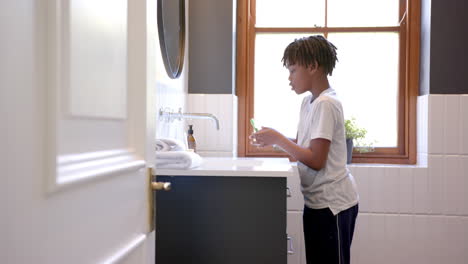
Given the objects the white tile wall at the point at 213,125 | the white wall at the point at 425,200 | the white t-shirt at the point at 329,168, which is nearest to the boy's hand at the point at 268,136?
the white t-shirt at the point at 329,168

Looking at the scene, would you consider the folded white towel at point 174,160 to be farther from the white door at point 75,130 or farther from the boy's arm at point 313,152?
the white door at point 75,130

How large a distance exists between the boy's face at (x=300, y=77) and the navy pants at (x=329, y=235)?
1.45 feet

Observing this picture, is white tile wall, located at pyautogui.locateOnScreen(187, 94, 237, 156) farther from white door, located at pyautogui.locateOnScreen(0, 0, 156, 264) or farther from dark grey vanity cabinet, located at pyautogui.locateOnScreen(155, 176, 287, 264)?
white door, located at pyautogui.locateOnScreen(0, 0, 156, 264)

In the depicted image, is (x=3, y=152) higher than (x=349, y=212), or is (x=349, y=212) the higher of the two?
(x=3, y=152)

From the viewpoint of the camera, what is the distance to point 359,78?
7.89 ft

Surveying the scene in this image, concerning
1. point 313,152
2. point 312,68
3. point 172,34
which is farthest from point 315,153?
point 172,34

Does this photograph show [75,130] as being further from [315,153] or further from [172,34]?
[172,34]

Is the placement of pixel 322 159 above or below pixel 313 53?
below

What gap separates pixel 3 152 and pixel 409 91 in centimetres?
227

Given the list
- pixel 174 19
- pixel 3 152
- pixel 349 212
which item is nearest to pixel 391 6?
pixel 174 19

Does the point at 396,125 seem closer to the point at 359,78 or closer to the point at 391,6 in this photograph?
the point at 359,78

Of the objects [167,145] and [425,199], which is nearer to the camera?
[167,145]

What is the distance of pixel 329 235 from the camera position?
1416mm

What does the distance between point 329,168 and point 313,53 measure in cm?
41
